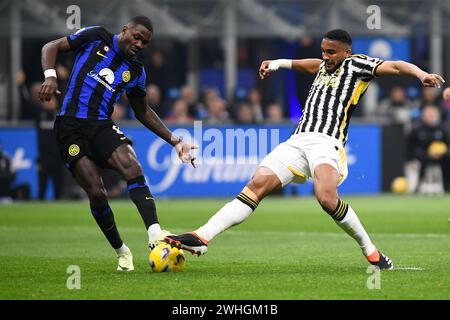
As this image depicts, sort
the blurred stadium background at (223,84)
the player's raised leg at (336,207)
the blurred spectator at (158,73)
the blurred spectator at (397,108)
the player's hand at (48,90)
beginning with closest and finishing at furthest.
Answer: the player's hand at (48,90)
the player's raised leg at (336,207)
the blurred stadium background at (223,84)
the blurred spectator at (158,73)
the blurred spectator at (397,108)

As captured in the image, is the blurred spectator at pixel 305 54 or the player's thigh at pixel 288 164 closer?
the player's thigh at pixel 288 164

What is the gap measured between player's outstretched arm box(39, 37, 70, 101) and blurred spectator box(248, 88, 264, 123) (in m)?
13.9

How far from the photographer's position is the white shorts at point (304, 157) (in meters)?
9.66

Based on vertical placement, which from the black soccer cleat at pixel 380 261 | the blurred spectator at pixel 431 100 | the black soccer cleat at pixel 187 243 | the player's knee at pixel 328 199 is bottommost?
the black soccer cleat at pixel 380 261

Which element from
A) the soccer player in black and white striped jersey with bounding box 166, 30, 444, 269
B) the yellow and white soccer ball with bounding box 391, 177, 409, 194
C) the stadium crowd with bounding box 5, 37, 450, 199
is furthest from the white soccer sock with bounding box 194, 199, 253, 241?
the yellow and white soccer ball with bounding box 391, 177, 409, 194

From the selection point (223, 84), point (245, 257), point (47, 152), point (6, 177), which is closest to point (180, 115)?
point (47, 152)

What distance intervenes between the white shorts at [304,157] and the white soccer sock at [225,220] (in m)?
0.43

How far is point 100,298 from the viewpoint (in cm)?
772

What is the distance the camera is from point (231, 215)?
9602 mm

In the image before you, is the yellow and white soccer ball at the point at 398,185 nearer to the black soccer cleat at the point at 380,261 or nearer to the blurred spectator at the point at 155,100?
the blurred spectator at the point at 155,100

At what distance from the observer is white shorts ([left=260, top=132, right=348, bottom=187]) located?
31.7ft

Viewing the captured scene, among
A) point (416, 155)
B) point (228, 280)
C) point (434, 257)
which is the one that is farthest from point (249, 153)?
point (228, 280)

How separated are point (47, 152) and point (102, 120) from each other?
40.4 ft

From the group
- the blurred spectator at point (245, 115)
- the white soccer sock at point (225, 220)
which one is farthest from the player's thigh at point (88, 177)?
the blurred spectator at point (245, 115)
